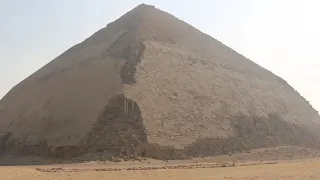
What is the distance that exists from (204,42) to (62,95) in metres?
14.4

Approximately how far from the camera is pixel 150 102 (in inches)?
1113

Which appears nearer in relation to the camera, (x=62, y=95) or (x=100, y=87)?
(x=100, y=87)

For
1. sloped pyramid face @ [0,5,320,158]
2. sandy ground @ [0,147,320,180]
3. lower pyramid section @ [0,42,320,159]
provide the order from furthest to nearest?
sloped pyramid face @ [0,5,320,158] < lower pyramid section @ [0,42,320,159] < sandy ground @ [0,147,320,180]

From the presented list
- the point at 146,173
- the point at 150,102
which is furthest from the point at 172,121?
the point at 146,173

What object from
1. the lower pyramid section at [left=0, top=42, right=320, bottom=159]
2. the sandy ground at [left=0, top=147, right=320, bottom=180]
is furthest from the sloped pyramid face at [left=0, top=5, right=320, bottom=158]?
the sandy ground at [left=0, top=147, right=320, bottom=180]

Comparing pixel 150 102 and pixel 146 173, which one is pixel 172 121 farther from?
pixel 146 173

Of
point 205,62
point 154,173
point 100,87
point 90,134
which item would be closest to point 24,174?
point 154,173

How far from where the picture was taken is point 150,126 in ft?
86.5

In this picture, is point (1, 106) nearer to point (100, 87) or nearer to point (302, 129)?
point (100, 87)

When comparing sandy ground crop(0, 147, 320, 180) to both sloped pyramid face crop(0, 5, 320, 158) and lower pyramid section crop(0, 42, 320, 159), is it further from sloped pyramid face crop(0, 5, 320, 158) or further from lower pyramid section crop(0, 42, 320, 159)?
sloped pyramid face crop(0, 5, 320, 158)

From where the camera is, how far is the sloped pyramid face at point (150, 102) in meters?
26.8

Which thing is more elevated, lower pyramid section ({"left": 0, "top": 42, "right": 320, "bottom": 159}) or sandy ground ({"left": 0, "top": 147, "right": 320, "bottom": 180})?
lower pyramid section ({"left": 0, "top": 42, "right": 320, "bottom": 159})

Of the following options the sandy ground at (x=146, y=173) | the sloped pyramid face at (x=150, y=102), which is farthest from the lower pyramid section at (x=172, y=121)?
the sandy ground at (x=146, y=173)

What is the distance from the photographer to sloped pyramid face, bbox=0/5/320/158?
2677cm
